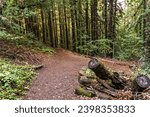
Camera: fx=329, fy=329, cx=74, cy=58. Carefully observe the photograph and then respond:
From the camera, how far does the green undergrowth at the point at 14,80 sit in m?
10.8

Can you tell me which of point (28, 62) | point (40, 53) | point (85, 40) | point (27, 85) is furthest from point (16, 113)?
point (85, 40)

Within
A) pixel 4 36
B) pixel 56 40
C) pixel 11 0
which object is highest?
pixel 11 0

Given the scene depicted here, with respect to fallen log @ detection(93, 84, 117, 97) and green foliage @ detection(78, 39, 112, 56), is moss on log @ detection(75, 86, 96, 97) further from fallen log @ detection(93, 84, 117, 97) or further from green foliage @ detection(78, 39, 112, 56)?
green foliage @ detection(78, 39, 112, 56)

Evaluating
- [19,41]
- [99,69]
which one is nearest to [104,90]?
[99,69]

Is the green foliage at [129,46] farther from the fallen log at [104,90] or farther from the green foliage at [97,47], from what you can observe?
the fallen log at [104,90]

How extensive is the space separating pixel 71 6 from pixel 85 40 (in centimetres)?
349

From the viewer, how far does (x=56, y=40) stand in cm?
3219

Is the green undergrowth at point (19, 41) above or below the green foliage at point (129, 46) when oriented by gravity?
above

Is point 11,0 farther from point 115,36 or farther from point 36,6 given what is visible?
point 115,36

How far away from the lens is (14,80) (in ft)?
38.7

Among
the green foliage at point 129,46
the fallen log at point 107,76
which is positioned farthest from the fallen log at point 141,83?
the green foliage at point 129,46

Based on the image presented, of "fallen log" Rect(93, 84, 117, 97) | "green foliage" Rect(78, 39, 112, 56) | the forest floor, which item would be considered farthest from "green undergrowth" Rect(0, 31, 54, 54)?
"fallen log" Rect(93, 84, 117, 97)

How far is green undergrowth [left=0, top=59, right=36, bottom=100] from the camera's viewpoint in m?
10.8

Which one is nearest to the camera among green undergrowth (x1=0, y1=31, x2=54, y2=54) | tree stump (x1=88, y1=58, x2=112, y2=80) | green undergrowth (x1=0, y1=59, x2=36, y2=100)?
green undergrowth (x1=0, y1=59, x2=36, y2=100)
